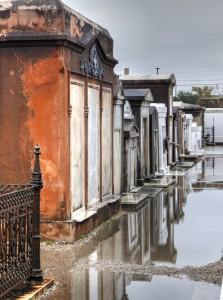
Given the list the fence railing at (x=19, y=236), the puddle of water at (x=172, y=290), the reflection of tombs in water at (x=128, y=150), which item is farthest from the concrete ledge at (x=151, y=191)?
the fence railing at (x=19, y=236)

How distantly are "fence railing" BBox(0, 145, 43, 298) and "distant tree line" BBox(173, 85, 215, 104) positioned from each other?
237 feet

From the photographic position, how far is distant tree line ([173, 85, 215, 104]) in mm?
80706

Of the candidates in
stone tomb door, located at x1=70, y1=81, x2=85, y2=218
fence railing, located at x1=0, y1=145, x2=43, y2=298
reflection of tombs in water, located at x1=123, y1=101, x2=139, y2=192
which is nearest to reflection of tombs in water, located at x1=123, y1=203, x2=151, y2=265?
stone tomb door, located at x1=70, y1=81, x2=85, y2=218

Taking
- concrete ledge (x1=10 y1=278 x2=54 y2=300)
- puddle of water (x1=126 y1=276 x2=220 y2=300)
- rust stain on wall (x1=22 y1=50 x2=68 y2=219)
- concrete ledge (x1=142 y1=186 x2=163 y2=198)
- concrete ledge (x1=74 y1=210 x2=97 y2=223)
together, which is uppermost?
rust stain on wall (x1=22 y1=50 x2=68 y2=219)

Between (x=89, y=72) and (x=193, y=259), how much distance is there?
4.37m

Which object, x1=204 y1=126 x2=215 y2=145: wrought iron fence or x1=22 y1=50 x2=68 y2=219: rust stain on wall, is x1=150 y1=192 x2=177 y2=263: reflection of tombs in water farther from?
x1=204 y1=126 x2=215 y2=145: wrought iron fence

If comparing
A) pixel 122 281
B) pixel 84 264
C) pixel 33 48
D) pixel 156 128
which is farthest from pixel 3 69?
pixel 156 128

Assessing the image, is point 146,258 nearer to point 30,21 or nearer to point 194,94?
point 30,21

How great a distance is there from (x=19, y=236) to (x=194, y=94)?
8180cm

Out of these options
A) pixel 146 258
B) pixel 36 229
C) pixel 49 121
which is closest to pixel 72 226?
pixel 146 258

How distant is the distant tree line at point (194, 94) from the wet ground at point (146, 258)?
66.4m

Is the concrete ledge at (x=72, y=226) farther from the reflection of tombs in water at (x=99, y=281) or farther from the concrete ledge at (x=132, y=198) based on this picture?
the concrete ledge at (x=132, y=198)

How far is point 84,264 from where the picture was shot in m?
8.77

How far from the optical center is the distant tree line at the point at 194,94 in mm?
80706
